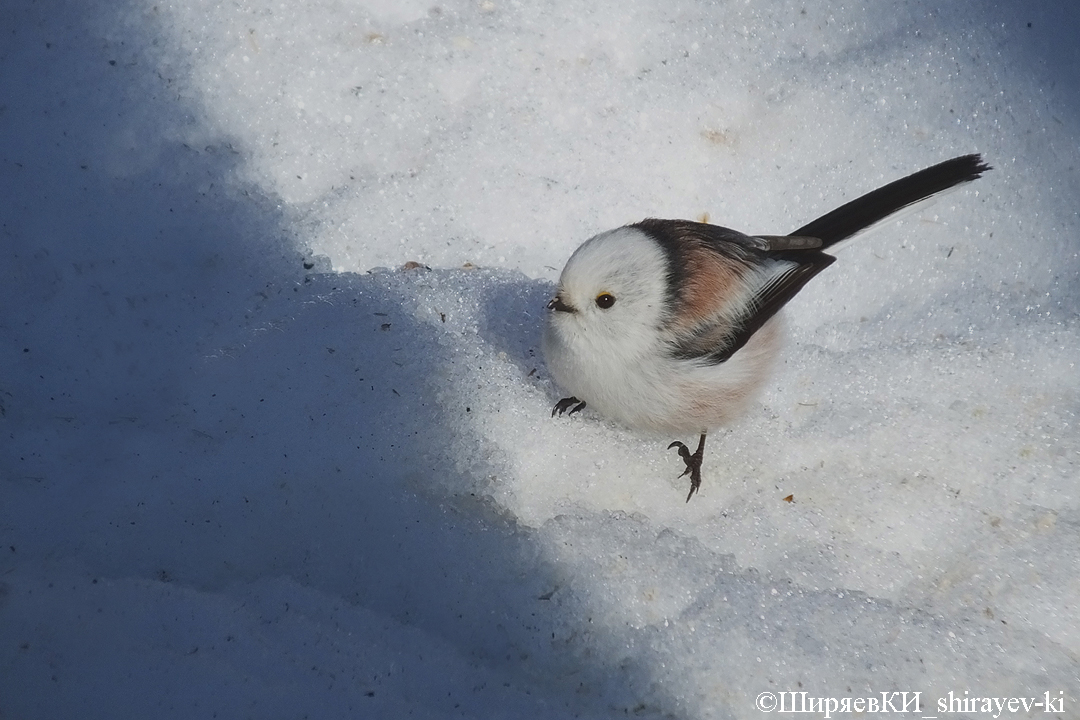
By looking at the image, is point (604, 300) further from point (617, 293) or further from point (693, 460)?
point (693, 460)

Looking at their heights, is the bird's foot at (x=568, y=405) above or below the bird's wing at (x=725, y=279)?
below

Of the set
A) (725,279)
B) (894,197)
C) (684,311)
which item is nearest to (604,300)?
(684,311)

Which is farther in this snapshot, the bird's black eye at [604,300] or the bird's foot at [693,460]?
the bird's foot at [693,460]

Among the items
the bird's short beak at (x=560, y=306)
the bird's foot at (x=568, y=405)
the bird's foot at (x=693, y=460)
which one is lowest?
the bird's foot at (x=693, y=460)

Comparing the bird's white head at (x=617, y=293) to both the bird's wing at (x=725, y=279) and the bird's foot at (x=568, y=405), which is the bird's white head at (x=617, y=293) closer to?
the bird's wing at (x=725, y=279)

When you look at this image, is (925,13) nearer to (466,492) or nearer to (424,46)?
(424,46)

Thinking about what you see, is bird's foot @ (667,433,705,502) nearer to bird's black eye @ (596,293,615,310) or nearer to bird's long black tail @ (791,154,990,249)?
bird's black eye @ (596,293,615,310)

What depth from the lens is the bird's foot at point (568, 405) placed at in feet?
7.66

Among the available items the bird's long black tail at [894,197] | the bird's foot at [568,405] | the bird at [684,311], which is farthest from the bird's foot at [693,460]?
the bird's long black tail at [894,197]

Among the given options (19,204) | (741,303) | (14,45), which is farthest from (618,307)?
(14,45)

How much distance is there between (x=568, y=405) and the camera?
7.74 ft

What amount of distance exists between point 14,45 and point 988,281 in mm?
3009

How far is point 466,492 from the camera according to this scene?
83.1 inches

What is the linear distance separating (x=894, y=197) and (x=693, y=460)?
0.91 metres
